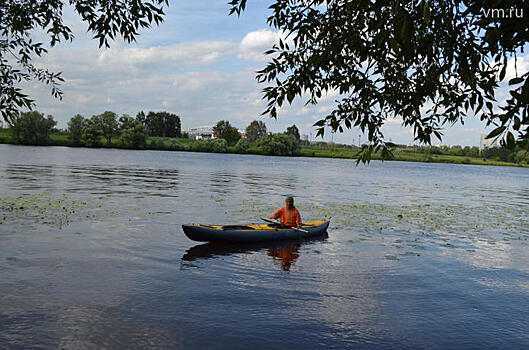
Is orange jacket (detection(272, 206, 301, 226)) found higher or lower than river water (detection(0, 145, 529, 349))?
higher

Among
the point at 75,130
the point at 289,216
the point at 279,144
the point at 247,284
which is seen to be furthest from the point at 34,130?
the point at 247,284

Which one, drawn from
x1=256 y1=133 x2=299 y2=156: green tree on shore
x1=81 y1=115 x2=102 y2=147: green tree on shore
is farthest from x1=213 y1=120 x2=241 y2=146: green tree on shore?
x1=81 y1=115 x2=102 y2=147: green tree on shore

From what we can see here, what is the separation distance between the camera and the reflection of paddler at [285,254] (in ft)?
50.4

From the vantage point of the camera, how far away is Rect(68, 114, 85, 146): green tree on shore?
494ft

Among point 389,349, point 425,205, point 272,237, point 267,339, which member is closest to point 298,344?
point 267,339

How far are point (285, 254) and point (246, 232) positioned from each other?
175cm

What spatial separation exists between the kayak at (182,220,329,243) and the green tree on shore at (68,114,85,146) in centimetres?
14646

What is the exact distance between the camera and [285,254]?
54.9 ft

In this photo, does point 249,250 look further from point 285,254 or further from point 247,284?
point 247,284

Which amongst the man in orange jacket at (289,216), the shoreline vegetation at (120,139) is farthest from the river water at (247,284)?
the shoreline vegetation at (120,139)

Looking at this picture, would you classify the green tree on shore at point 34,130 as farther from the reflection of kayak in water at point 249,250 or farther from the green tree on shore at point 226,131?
the reflection of kayak in water at point 249,250

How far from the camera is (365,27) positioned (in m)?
7.73

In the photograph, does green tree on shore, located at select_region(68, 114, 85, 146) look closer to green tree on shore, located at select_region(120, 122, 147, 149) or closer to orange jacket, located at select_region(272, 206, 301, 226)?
green tree on shore, located at select_region(120, 122, 147, 149)

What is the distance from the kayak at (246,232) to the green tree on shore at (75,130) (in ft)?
481
